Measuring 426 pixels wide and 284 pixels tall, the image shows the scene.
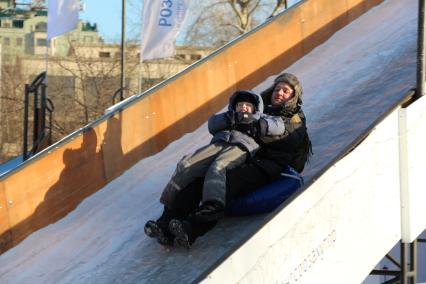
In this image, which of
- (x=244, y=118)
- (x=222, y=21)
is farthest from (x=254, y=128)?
(x=222, y=21)

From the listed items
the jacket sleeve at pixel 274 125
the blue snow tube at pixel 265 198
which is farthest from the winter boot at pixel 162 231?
the jacket sleeve at pixel 274 125

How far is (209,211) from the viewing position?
19.6ft

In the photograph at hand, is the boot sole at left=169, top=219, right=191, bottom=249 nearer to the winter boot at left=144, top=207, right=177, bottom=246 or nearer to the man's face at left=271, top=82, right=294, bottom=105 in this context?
the winter boot at left=144, top=207, right=177, bottom=246

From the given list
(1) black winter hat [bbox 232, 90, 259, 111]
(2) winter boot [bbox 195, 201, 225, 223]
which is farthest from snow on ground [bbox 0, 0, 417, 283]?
(1) black winter hat [bbox 232, 90, 259, 111]

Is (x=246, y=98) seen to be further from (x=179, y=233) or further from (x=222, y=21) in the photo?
(x=222, y=21)

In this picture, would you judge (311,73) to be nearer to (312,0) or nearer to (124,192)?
(312,0)

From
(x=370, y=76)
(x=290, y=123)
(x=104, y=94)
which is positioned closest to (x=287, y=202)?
(x=290, y=123)

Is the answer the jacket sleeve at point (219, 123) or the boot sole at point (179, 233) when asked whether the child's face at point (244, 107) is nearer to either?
the jacket sleeve at point (219, 123)

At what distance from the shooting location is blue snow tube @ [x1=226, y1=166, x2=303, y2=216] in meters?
6.25

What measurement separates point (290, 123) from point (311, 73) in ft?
11.7

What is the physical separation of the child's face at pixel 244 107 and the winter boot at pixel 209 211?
2.66 ft

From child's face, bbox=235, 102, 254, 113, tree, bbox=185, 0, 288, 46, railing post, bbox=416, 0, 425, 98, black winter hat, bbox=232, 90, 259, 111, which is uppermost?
railing post, bbox=416, 0, 425, 98

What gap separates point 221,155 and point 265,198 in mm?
405

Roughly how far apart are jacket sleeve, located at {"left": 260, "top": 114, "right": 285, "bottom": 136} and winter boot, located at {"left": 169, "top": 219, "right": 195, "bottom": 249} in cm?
89
